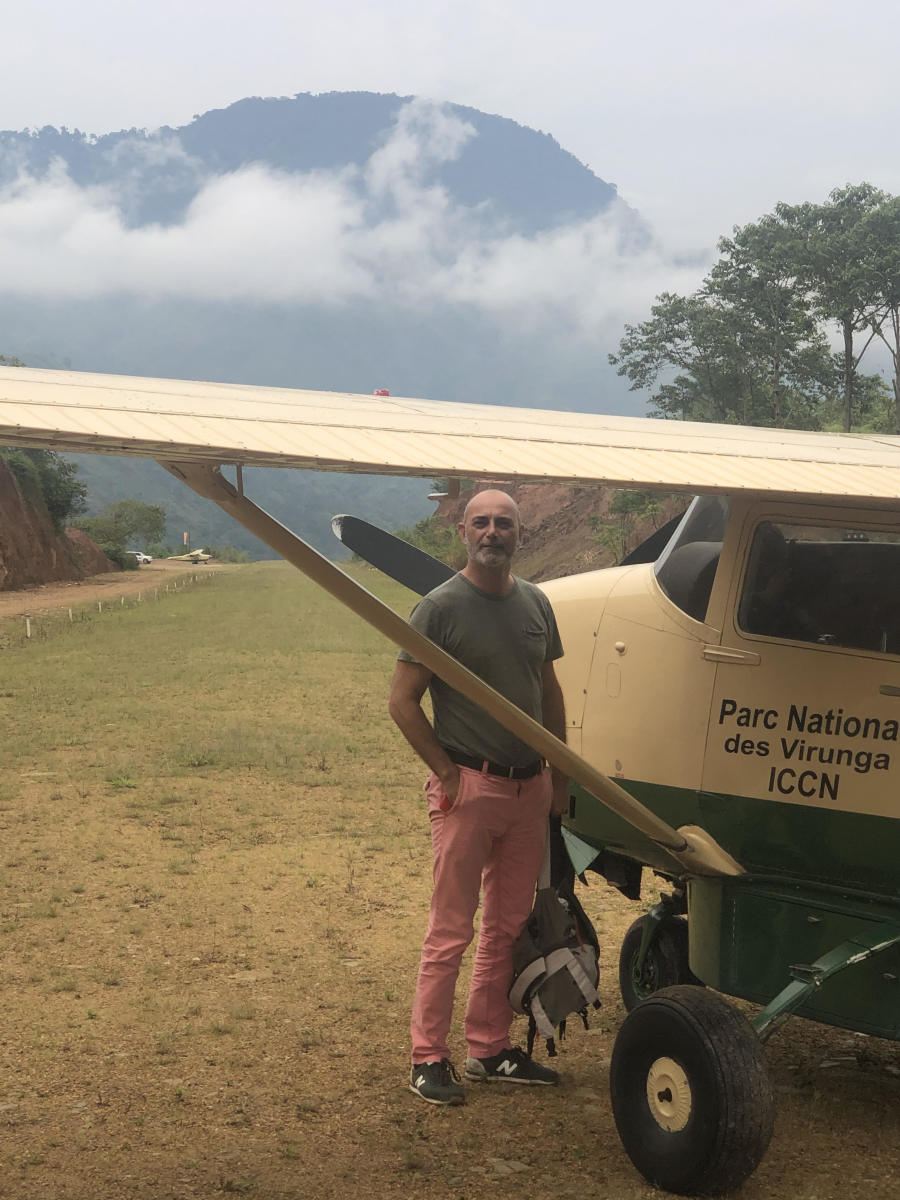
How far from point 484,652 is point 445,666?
43 centimetres

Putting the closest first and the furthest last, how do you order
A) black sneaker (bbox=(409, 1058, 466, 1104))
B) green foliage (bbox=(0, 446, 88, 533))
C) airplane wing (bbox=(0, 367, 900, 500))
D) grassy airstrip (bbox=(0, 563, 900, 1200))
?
airplane wing (bbox=(0, 367, 900, 500)) < grassy airstrip (bbox=(0, 563, 900, 1200)) < black sneaker (bbox=(409, 1058, 466, 1104)) < green foliage (bbox=(0, 446, 88, 533))

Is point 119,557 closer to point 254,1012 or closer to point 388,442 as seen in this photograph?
point 254,1012

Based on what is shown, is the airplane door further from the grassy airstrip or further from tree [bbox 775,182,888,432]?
tree [bbox 775,182,888,432]

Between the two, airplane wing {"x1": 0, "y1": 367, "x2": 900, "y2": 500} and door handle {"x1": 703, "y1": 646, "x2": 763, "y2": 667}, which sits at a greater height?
airplane wing {"x1": 0, "y1": 367, "x2": 900, "y2": 500}

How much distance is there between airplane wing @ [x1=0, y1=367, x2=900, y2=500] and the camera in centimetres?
356

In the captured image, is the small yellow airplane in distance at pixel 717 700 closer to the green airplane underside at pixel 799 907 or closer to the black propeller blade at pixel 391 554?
the green airplane underside at pixel 799 907

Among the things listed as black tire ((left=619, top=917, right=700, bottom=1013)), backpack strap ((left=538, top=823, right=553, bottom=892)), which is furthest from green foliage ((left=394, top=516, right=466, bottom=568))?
backpack strap ((left=538, top=823, right=553, bottom=892))

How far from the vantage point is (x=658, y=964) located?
6.11m

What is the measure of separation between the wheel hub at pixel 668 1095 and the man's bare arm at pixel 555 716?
1184mm

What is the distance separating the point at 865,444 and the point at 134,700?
47.8 ft

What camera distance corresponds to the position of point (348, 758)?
46.6 ft

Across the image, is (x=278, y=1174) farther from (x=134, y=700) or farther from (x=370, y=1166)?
(x=134, y=700)

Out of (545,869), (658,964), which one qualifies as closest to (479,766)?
(545,869)

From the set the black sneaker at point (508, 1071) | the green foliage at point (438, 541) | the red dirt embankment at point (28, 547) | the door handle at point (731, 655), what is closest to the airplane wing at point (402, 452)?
the door handle at point (731, 655)
